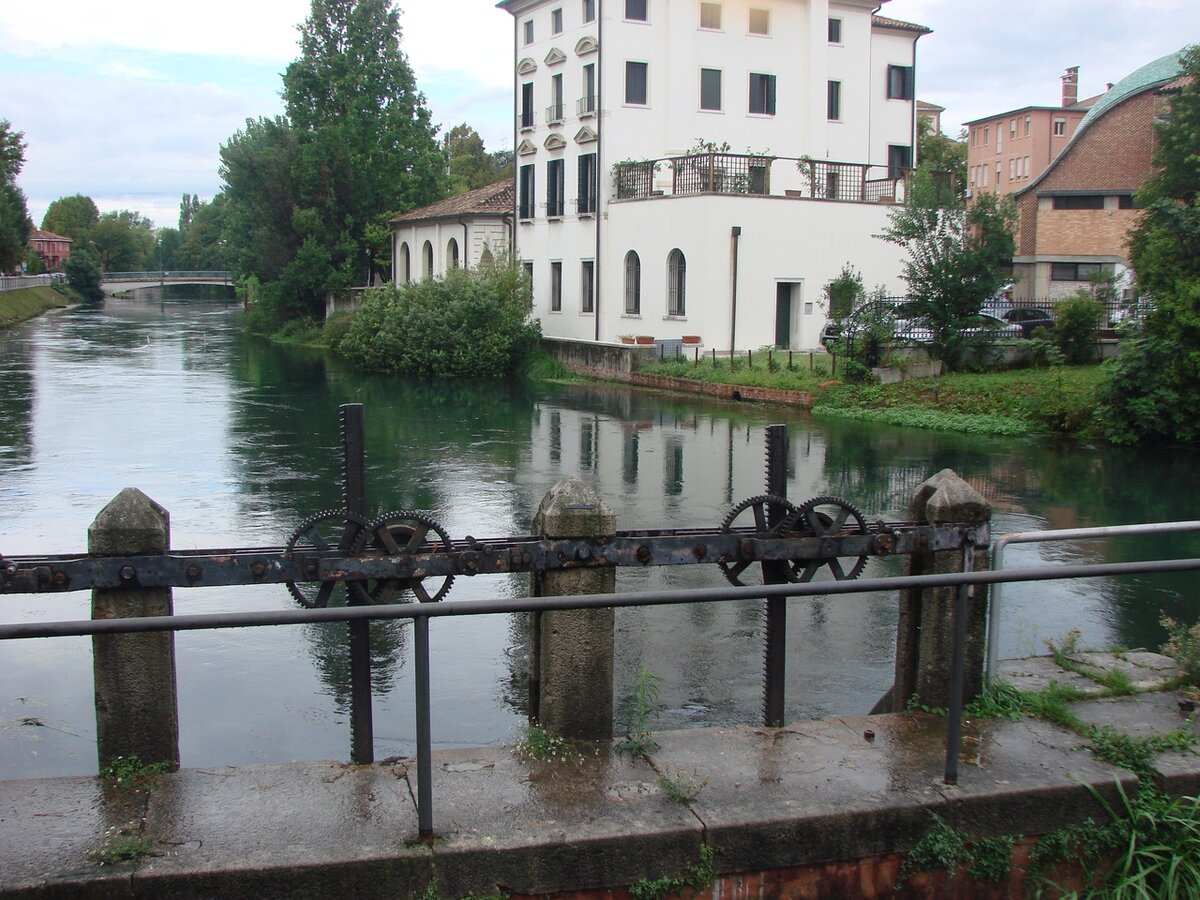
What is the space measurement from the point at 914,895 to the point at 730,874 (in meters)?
0.69

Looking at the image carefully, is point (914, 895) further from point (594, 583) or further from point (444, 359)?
point (444, 359)

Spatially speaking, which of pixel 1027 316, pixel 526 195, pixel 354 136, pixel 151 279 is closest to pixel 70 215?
pixel 151 279

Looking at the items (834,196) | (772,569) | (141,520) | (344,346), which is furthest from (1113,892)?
(344,346)

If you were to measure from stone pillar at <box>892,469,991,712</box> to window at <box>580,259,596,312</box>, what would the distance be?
3467 centimetres

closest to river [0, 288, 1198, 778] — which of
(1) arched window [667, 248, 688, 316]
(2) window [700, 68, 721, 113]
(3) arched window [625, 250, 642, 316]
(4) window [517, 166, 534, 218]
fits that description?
(1) arched window [667, 248, 688, 316]

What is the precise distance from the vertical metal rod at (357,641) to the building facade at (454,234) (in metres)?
36.1

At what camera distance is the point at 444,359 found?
121 ft

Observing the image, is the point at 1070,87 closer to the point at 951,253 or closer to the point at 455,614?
the point at 951,253

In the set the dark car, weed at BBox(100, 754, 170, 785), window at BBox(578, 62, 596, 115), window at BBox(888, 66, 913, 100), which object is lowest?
weed at BBox(100, 754, 170, 785)

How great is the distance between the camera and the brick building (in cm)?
5031

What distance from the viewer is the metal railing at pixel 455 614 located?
11.6 ft

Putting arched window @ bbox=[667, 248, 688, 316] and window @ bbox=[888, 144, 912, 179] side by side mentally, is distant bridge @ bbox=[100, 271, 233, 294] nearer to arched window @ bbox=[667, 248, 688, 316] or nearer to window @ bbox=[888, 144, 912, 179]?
window @ bbox=[888, 144, 912, 179]

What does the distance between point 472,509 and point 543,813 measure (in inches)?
410

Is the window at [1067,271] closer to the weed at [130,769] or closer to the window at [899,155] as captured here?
the window at [899,155]
